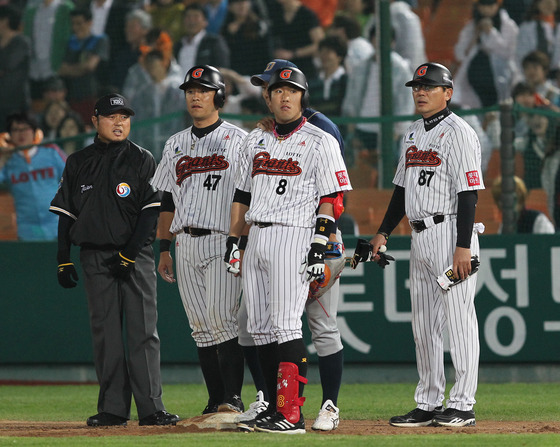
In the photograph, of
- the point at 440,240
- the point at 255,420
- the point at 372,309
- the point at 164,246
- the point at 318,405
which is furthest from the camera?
the point at 372,309

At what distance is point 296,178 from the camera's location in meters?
5.27

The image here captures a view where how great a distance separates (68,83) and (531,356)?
7061 millimetres

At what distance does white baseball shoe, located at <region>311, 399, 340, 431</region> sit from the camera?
535 centimetres

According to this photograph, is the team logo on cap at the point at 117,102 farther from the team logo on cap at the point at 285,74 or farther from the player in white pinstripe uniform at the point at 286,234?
the team logo on cap at the point at 285,74

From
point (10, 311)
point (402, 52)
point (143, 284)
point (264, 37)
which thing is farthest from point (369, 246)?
point (264, 37)

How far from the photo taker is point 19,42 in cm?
1275

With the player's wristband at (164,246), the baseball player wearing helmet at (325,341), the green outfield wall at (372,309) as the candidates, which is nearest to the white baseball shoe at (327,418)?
the baseball player wearing helmet at (325,341)

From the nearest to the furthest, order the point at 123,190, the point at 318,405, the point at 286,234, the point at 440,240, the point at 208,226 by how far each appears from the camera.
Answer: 1. the point at 286,234
2. the point at 440,240
3. the point at 208,226
4. the point at 123,190
5. the point at 318,405

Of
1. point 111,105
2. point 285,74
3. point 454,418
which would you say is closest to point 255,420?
point 454,418

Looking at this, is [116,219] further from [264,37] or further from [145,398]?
[264,37]

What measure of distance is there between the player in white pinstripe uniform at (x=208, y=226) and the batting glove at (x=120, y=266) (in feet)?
1.02

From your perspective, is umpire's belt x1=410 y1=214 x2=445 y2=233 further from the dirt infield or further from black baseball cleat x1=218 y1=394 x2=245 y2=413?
black baseball cleat x1=218 y1=394 x2=245 y2=413

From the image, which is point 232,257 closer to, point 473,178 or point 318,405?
point 473,178

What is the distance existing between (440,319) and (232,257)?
4.43 ft
